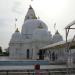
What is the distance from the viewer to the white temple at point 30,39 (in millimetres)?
48938

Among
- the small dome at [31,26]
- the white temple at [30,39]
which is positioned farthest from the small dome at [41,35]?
the small dome at [31,26]

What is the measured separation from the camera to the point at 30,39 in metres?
51.6

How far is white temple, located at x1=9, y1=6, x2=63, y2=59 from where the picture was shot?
→ 161 ft

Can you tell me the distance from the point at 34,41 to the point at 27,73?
1415 inches

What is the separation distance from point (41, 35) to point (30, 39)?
3.08 meters

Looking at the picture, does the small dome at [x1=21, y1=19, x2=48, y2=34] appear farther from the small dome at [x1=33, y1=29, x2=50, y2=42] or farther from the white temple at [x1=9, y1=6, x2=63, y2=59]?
the small dome at [x1=33, y1=29, x2=50, y2=42]

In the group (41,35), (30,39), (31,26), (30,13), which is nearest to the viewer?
(41,35)

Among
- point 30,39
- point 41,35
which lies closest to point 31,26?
point 30,39

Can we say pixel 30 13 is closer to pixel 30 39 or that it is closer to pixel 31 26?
pixel 31 26

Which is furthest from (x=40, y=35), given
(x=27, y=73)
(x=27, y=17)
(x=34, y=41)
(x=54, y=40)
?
(x=27, y=73)

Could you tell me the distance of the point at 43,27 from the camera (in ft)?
175

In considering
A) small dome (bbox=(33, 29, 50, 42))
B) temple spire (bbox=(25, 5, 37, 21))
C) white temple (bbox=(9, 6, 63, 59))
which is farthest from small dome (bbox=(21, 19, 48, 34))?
small dome (bbox=(33, 29, 50, 42))

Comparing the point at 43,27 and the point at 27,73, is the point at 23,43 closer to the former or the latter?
the point at 43,27

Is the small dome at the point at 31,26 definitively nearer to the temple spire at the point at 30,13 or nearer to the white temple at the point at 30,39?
the white temple at the point at 30,39
